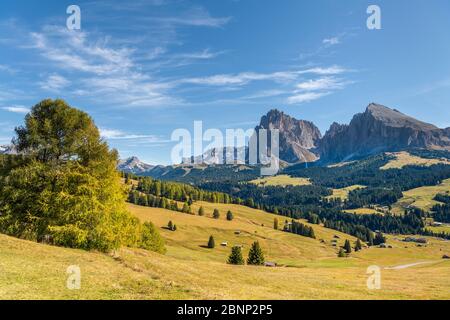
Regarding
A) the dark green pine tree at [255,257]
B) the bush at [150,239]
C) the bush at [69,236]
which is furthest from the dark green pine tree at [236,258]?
the bush at [69,236]

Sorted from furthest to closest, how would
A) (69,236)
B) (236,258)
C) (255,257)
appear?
(255,257)
(236,258)
(69,236)

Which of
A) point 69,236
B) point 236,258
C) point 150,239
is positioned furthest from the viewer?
point 150,239

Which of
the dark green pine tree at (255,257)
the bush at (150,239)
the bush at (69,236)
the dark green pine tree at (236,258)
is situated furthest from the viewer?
the dark green pine tree at (255,257)

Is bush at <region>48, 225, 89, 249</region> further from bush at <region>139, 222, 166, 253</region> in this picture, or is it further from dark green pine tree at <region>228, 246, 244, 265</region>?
dark green pine tree at <region>228, 246, 244, 265</region>

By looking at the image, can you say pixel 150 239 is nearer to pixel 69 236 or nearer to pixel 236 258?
pixel 236 258

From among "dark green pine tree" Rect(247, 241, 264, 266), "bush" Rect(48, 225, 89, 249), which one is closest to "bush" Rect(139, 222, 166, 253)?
"dark green pine tree" Rect(247, 241, 264, 266)

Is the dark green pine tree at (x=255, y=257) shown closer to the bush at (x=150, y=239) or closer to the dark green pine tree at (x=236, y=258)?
the dark green pine tree at (x=236, y=258)

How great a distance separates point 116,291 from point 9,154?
91.0 feet

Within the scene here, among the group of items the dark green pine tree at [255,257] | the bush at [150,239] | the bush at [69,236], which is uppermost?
the bush at [69,236]

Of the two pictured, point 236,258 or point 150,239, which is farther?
point 150,239

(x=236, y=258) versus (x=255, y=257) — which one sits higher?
(x=236, y=258)

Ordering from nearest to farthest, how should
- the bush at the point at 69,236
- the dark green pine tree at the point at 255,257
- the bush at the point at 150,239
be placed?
the bush at the point at 69,236
the bush at the point at 150,239
the dark green pine tree at the point at 255,257

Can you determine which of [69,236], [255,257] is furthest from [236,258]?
[69,236]
